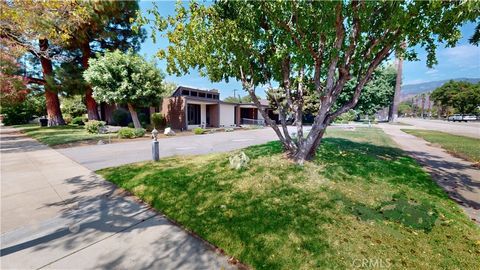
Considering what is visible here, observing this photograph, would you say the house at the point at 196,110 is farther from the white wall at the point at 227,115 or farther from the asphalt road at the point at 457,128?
the asphalt road at the point at 457,128

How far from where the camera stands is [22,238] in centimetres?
316

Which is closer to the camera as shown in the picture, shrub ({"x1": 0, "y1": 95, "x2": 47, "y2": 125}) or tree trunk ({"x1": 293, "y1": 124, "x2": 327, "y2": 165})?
tree trunk ({"x1": 293, "y1": 124, "x2": 327, "y2": 165})

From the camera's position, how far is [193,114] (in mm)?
23062

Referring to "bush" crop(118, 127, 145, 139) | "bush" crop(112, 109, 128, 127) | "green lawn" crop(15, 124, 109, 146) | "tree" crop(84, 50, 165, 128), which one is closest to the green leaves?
"tree" crop(84, 50, 165, 128)

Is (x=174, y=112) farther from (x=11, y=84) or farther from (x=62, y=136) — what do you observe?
(x=11, y=84)

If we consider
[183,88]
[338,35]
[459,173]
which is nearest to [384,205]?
[338,35]

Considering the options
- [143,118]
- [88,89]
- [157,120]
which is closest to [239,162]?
[157,120]

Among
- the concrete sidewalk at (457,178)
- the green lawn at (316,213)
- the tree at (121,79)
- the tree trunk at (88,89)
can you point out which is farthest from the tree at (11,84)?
the concrete sidewalk at (457,178)

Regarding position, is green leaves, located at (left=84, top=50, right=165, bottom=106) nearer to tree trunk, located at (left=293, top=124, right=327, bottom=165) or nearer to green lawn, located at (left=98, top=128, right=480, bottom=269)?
green lawn, located at (left=98, top=128, right=480, bottom=269)

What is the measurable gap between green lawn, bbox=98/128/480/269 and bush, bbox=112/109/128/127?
19.2 m

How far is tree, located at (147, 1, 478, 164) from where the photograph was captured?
4.24 metres

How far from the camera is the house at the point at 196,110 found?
68.9 feet

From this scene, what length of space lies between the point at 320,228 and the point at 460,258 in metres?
1.64

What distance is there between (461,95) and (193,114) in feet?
233
